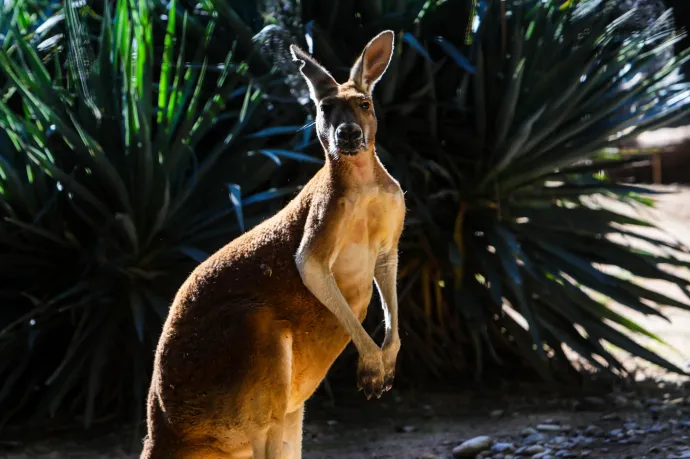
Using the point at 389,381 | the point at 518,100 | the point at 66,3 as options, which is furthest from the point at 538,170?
the point at 389,381

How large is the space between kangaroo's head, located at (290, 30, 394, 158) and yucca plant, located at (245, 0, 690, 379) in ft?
9.22

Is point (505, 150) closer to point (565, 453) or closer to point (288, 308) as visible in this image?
point (565, 453)

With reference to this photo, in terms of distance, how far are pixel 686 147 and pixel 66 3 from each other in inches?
414

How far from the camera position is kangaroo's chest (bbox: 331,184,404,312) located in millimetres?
2994

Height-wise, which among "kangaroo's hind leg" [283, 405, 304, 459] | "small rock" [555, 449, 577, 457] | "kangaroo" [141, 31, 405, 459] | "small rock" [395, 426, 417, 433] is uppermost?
"kangaroo" [141, 31, 405, 459]

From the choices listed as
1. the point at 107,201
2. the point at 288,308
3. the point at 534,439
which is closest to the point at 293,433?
the point at 288,308

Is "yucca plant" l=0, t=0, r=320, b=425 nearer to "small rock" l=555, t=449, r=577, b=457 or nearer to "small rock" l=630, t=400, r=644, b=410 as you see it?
"small rock" l=555, t=449, r=577, b=457

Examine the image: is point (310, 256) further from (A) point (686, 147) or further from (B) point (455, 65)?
(A) point (686, 147)

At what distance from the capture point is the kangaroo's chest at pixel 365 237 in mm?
2994

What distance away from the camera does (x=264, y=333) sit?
297 cm

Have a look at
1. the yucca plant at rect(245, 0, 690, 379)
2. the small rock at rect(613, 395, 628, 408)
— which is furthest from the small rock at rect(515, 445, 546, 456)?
the small rock at rect(613, 395, 628, 408)

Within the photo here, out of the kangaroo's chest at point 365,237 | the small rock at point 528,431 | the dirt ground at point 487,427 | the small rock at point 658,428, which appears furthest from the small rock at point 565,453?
the kangaroo's chest at point 365,237

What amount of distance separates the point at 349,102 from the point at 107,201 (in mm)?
3073

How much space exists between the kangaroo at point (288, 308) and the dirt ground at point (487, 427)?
88.3 inches
